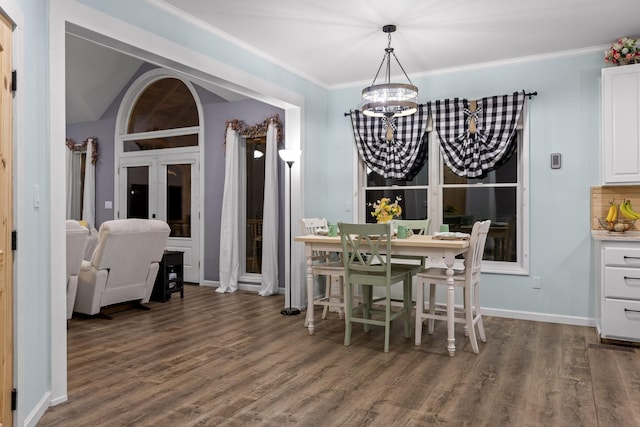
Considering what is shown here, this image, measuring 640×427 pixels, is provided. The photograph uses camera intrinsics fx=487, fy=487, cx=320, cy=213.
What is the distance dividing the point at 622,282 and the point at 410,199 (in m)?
2.36

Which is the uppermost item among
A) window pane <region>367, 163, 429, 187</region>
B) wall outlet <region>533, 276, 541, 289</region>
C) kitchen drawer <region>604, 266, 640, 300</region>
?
window pane <region>367, 163, 429, 187</region>

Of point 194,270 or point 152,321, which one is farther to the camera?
point 194,270

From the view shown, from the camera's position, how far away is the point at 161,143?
737 centimetres

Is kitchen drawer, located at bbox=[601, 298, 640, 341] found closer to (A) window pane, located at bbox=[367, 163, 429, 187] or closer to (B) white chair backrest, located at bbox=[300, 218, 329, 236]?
(A) window pane, located at bbox=[367, 163, 429, 187]

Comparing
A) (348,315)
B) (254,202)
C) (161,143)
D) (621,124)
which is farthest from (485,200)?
(161,143)

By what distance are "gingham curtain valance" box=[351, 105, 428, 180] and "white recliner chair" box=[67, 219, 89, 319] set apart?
123 inches

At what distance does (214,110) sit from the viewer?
6.82 metres

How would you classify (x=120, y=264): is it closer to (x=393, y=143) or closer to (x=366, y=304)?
(x=366, y=304)

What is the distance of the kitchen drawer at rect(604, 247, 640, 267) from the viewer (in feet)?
12.6

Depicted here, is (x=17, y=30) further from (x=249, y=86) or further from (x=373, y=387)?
(x=373, y=387)

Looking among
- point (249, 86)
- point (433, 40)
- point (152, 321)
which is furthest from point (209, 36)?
point (152, 321)

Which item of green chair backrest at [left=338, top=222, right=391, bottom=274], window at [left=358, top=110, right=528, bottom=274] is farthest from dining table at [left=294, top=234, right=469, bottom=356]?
window at [left=358, top=110, right=528, bottom=274]

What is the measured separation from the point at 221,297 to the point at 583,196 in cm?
421

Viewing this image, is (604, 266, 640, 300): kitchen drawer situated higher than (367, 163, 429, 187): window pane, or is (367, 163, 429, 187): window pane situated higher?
(367, 163, 429, 187): window pane
